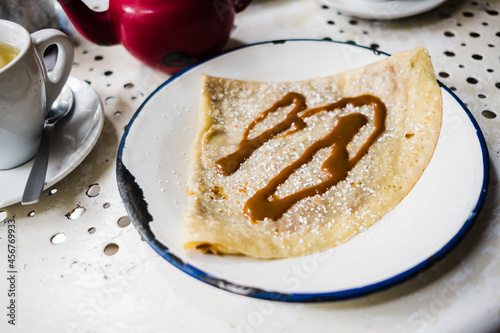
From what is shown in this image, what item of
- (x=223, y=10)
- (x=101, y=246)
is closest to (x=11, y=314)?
(x=101, y=246)

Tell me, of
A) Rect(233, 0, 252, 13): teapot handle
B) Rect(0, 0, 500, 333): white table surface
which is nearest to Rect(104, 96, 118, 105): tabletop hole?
Rect(0, 0, 500, 333): white table surface

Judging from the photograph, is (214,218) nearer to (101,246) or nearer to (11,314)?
(101,246)

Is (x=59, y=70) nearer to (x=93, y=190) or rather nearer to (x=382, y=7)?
(x=93, y=190)

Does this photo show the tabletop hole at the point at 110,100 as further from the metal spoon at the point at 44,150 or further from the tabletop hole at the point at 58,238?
→ the tabletop hole at the point at 58,238

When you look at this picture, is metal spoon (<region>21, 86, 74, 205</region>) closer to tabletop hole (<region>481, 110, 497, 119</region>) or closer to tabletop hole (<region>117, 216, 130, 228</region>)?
tabletop hole (<region>117, 216, 130, 228</region>)

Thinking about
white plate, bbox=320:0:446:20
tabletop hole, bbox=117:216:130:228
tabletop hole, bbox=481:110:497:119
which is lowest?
tabletop hole, bbox=117:216:130:228
